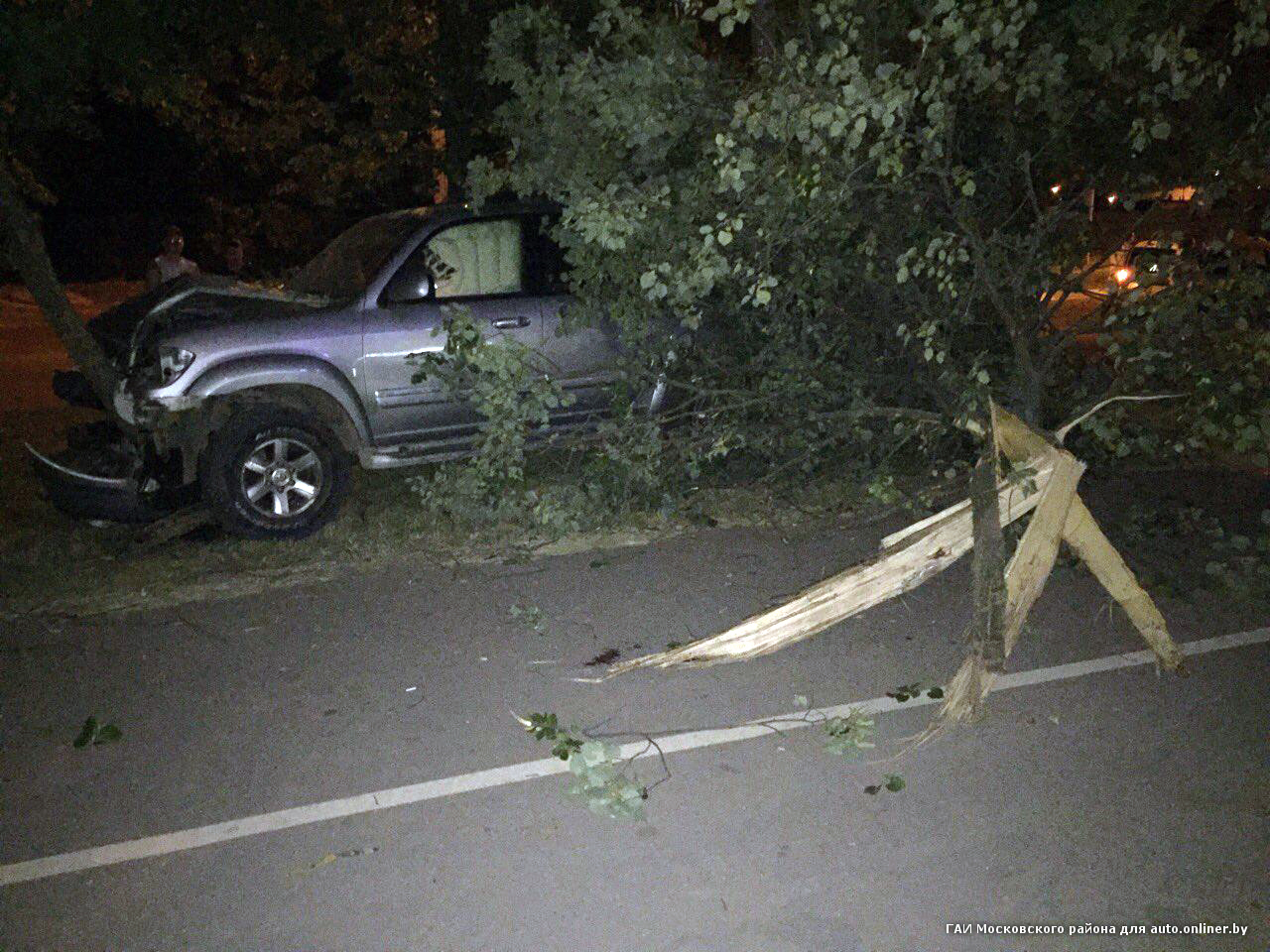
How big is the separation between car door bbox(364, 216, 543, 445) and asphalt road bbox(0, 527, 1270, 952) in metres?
1.68

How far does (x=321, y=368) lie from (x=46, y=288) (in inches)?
90.1

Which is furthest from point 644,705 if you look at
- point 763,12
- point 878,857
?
point 763,12

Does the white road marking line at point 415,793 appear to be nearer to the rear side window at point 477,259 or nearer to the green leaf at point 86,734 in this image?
the green leaf at point 86,734

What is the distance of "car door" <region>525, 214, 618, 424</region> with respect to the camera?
8031mm

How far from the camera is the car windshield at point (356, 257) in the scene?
25.6 feet

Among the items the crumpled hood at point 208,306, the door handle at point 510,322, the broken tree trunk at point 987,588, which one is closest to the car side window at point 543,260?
the door handle at point 510,322

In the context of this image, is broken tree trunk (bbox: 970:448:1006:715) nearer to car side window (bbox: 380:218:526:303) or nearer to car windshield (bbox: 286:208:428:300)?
car side window (bbox: 380:218:526:303)

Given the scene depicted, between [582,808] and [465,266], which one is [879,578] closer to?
[582,808]

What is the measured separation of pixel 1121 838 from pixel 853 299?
4.26 m

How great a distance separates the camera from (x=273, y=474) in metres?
7.26

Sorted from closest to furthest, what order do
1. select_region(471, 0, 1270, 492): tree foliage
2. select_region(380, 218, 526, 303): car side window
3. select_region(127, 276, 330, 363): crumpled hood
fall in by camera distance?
select_region(471, 0, 1270, 492): tree foliage, select_region(127, 276, 330, 363): crumpled hood, select_region(380, 218, 526, 303): car side window

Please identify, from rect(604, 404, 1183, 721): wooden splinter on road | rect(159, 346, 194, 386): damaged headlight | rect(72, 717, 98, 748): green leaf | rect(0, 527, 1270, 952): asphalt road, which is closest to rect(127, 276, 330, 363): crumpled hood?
rect(159, 346, 194, 386): damaged headlight

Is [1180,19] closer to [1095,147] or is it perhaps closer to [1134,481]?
[1095,147]

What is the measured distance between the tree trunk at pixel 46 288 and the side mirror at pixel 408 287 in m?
1.92
